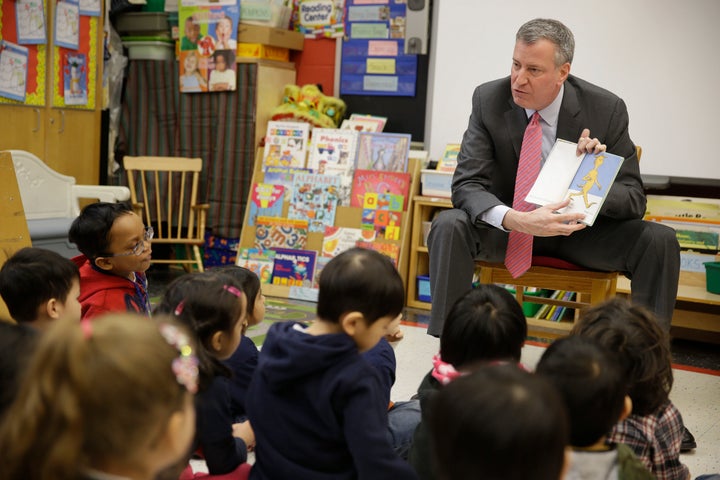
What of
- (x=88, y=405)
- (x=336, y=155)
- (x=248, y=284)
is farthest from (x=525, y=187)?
(x=336, y=155)

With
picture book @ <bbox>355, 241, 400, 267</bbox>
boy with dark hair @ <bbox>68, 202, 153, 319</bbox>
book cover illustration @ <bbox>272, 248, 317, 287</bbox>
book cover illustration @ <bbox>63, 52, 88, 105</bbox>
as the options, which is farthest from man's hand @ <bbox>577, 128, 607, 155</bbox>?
book cover illustration @ <bbox>63, 52, 88, 105</bbox>

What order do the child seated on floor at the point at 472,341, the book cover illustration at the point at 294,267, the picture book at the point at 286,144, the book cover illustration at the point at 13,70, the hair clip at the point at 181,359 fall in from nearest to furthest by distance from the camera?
1. the hair clip at the point at 181,359
2. the child seated on floor at the point at 472,341
3. the book cover illustration at the point at 13,70
4. the book cover illustration at the point at 294,267
5. the picture book at the point at 286,144

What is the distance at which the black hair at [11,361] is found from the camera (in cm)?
121

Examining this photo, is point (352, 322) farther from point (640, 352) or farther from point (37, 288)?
point (37, 288)

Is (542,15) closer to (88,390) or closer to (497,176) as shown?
(497,176)

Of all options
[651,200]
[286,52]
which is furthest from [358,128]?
[651,200]

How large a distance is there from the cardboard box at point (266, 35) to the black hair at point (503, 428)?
14.1 feet

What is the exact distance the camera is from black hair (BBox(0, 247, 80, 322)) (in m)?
2.00

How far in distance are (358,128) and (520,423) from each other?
13.6ft

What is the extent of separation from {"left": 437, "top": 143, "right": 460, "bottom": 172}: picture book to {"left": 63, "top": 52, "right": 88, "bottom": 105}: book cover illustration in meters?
2.41

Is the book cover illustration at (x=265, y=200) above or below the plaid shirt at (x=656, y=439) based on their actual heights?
above

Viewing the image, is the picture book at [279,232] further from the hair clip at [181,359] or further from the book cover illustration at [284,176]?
the hair clip at [181,359]

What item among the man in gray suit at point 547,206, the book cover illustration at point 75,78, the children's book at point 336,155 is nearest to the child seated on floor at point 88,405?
the man in gray suit at point 547,206

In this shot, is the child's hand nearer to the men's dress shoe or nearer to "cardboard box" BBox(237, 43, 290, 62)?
the men's dress shoe
